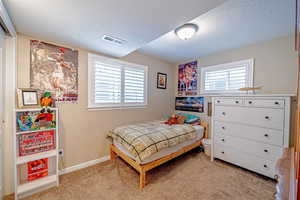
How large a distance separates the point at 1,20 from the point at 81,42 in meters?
0.83

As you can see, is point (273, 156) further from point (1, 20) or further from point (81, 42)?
point (1, 20)

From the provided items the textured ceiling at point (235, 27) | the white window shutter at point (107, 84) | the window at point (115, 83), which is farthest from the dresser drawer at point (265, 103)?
the white window shutter at point (107, 84)

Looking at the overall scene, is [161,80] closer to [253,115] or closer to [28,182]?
[253,115]

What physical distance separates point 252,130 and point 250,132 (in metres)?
0.05

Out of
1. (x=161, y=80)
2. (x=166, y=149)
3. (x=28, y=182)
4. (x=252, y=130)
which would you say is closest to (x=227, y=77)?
(x=252, y=130)

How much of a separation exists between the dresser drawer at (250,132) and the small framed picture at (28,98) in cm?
309

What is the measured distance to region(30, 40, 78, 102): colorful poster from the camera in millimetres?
1835

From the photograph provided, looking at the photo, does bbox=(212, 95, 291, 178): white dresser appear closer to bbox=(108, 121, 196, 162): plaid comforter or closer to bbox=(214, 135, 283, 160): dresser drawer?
bbox=(214, 135, 283, 160): dresser drawer

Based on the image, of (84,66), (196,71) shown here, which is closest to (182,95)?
(196,71)

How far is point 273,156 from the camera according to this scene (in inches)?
73.5

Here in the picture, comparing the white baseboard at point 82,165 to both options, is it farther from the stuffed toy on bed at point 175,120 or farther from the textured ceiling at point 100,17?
the textured ceiling at point 100,17

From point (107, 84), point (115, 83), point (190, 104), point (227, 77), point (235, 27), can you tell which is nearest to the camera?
point (235, 27)

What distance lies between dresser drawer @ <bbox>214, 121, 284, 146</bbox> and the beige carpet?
24.6 inches

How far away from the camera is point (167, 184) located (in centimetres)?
184
